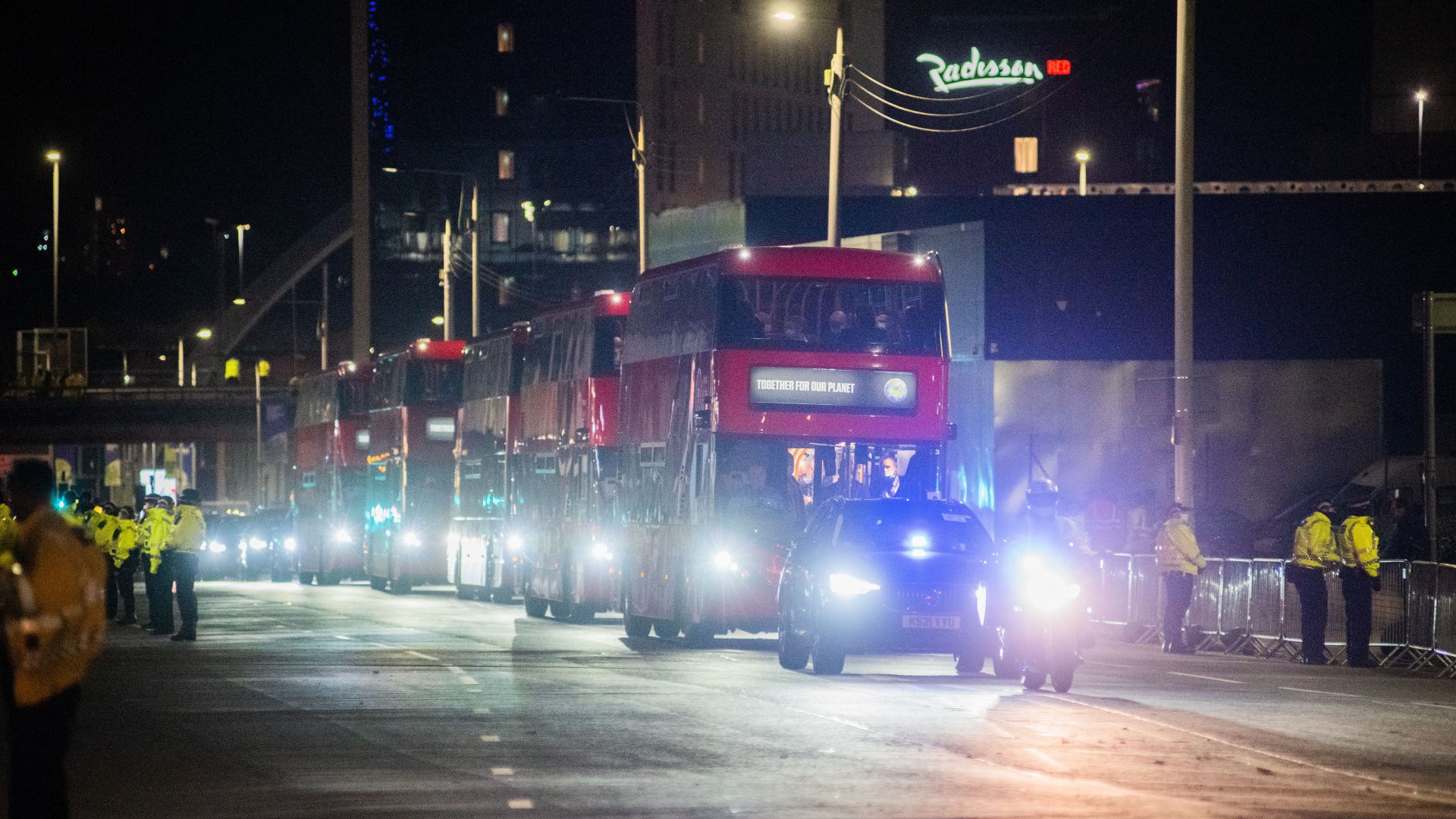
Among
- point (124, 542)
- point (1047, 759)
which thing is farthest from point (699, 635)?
point (1047, 759)

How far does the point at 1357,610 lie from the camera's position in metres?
25.9

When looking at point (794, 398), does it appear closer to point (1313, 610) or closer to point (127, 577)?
point (1313, 610)

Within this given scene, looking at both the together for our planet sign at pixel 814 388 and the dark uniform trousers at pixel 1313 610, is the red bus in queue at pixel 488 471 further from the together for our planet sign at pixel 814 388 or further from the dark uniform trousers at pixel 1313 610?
the dark uniform trousers at pixel 1313 610

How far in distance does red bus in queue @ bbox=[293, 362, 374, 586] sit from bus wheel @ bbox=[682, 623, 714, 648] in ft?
83.4

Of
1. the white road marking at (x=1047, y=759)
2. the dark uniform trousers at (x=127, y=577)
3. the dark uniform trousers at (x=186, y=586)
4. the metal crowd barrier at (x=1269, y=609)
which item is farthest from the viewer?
the dark uniform trousers at (x=127, y=577)

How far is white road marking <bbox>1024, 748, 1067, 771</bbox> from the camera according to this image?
1406cm

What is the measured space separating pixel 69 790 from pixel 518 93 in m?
107

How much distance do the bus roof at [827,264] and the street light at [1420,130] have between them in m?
55.8

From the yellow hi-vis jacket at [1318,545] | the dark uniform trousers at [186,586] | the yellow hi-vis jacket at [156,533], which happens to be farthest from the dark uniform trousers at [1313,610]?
the yellow hi-vis jacket at [156,533]

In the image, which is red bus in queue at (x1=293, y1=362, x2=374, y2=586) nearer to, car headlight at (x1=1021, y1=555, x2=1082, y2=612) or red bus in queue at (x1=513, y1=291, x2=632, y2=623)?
red bus in queue at (x1=513, y1=291, x2=632, y2=623)

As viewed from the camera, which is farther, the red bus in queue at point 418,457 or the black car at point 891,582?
the red bus in queue at point 418,457

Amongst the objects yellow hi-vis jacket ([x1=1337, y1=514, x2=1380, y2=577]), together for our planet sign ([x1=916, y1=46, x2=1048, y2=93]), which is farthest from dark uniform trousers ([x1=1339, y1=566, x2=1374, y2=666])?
together for our planet sign ([x1=916, y1=46, x2=1048, y2=93])

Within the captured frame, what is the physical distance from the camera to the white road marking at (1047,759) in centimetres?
1406

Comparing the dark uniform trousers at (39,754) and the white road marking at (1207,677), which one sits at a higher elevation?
the dark uniform trousers at (39,754)
